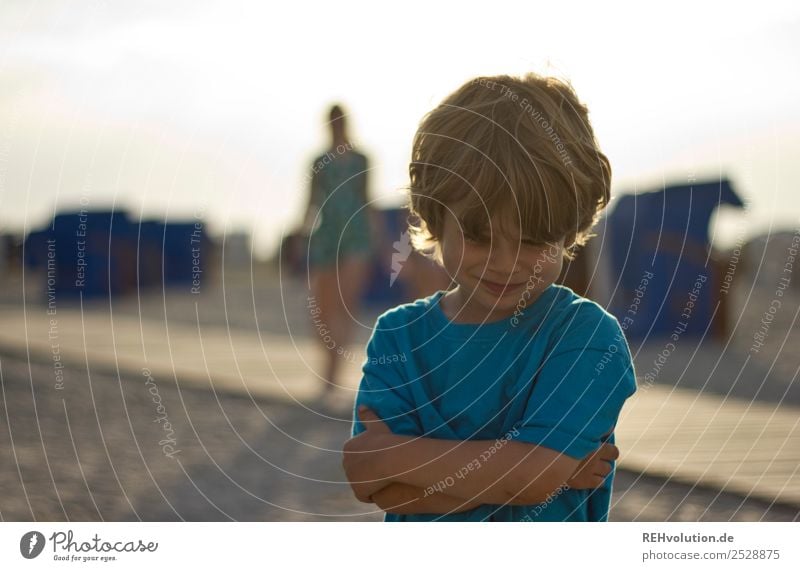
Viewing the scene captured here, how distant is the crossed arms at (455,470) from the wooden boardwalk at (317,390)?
82.5 inches

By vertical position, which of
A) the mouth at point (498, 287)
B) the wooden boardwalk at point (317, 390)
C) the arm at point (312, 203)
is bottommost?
the wooden boardwalk at point (317, 390)

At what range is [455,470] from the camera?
4.86ft

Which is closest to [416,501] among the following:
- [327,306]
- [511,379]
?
[511,379]

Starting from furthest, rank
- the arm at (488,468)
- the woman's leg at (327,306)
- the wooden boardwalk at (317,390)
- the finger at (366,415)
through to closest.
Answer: the woman's leg at (327,306)
the wooden boardwalk at (317,390)
the finger at (366,415)
the arm at (488,468)

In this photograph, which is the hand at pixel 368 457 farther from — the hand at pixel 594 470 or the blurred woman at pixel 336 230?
the blurred woman at pixel 336 230

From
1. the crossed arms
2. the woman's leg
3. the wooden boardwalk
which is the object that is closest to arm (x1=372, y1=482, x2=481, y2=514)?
the crossed arms

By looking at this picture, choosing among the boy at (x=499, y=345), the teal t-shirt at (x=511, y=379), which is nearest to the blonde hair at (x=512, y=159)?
the boy at (x=499, y=345)

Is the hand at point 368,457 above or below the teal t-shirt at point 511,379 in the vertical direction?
below

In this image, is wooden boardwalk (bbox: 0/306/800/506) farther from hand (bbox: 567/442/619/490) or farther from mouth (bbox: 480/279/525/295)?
mouth (bbox: 480/279/525/295)

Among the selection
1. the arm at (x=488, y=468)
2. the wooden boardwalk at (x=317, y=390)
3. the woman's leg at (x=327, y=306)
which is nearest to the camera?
the arm at (x=488, y=468)

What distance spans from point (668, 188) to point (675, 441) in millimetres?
3538

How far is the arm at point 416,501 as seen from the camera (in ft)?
5.08

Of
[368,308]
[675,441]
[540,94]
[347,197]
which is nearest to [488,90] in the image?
[540,94]

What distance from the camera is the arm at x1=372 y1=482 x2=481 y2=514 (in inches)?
61.0
